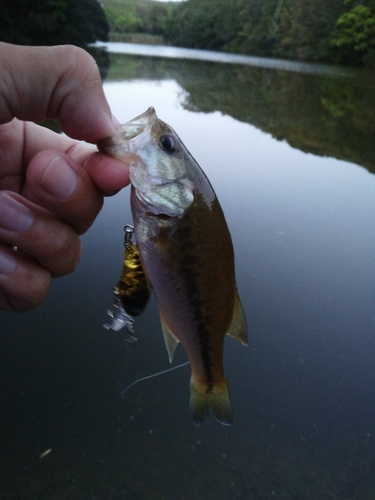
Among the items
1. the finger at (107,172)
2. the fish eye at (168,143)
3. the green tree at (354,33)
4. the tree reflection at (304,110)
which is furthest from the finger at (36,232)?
the green tree at (354,33)

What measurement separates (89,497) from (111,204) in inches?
124

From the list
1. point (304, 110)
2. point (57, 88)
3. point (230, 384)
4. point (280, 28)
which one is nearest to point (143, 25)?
point (280, 28)

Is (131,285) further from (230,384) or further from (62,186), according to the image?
(230,384)

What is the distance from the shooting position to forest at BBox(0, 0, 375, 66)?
74.4ft

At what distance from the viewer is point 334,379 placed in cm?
302

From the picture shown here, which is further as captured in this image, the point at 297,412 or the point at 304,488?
the point at 297,412

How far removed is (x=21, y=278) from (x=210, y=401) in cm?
88

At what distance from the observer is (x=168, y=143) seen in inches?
53.7

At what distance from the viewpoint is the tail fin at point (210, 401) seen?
4.99 ft

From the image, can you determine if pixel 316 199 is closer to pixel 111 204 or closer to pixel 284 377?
pixel 111 204

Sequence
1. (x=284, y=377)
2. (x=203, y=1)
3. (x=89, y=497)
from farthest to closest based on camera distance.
Result: 1. (x=203, y=1)
2. (x=284, y=377)
3. (x=89, y=497)

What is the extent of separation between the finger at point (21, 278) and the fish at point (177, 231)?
1.88 feet

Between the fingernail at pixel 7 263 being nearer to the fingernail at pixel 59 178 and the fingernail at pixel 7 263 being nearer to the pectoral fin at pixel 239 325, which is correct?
the fingernail at pixel 59 178

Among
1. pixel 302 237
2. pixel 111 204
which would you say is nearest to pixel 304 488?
pixel 302 237
